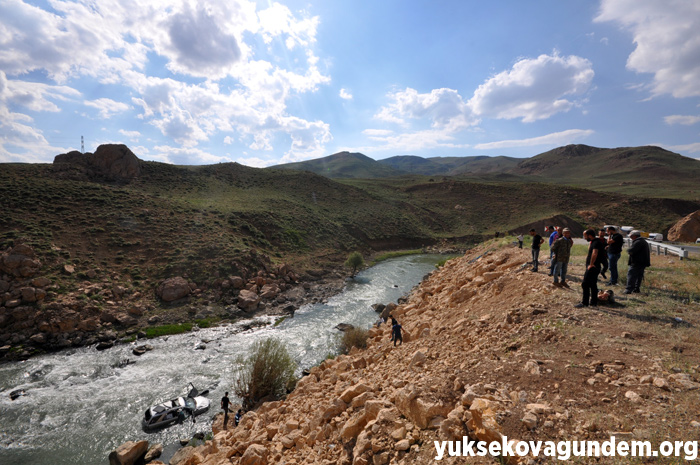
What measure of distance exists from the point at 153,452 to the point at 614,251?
17.0 m

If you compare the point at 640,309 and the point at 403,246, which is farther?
the point at 403,246

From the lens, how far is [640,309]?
25.0 feet

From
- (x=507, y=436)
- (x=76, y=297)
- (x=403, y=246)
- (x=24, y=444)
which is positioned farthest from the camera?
(x=403, y=246)

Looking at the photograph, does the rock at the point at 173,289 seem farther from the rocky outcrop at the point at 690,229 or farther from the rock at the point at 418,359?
the rocky outcrop at the point at 690,229

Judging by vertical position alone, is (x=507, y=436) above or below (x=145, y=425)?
above

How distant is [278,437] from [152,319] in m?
16.8

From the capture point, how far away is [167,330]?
64.4 ft

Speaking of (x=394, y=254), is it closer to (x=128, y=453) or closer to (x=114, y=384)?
(x=114, y=384)

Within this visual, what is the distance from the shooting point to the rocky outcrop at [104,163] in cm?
3938

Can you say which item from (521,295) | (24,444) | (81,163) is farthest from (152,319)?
(81,163)

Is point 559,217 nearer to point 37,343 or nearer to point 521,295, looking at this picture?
point 521,295

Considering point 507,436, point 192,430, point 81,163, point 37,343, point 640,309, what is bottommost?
point 192,430

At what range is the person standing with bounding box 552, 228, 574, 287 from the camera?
9102 millimetres

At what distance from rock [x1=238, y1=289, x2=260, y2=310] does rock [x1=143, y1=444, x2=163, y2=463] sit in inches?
494
